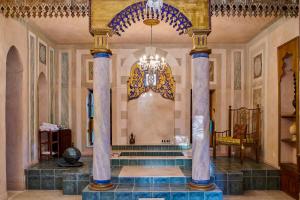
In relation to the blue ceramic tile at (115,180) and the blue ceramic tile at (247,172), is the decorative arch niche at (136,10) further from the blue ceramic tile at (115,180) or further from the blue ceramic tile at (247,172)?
the blue ceramic tile at (247,172)

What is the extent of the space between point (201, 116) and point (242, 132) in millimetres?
3188

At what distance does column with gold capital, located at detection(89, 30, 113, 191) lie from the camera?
508 centimetres

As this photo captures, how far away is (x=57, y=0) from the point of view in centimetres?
516

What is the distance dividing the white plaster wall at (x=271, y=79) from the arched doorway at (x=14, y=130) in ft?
19.2

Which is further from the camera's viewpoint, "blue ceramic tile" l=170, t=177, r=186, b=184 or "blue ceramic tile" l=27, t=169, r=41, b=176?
"blue ceramic tile" l=27, t=169, r=41, b=176

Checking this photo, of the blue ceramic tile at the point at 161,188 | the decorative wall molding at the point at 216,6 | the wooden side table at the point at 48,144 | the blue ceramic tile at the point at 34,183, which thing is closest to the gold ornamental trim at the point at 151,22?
the decorative wall molding at the point at 216,6

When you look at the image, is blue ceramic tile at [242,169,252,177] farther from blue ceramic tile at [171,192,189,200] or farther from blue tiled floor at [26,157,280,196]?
blue ceramic tile at [171,192,189,200]

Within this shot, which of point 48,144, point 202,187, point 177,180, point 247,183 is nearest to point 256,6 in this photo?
point 202,187

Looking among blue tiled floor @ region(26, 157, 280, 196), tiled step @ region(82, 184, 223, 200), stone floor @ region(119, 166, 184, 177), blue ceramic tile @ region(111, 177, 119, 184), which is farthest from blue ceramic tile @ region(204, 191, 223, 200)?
blue ceramic tile @ region(111, 177, 119, 184)

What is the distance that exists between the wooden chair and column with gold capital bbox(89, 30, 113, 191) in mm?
3719

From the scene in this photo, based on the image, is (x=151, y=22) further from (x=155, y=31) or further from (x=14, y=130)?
(x=14, y=130)

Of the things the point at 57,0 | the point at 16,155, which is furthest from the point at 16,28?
the point at 16,155

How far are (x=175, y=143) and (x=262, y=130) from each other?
2.68 m

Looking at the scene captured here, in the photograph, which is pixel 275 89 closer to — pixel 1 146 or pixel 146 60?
→ pixel 146 60
